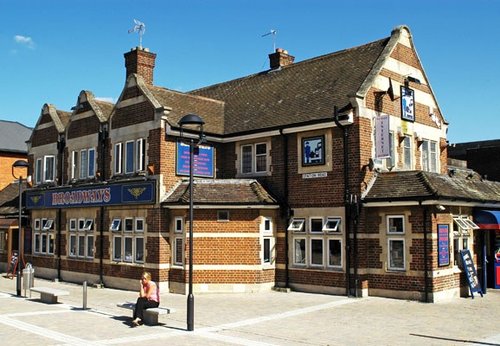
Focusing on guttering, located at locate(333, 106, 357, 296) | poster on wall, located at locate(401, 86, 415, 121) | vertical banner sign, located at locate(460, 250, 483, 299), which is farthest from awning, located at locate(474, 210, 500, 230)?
guttering, located at locate(333, 106, 357, 296)

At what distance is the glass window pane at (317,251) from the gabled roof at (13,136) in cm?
2770

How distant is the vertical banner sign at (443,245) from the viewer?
17.2m

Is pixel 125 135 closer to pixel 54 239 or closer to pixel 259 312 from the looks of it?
pixel 54 239

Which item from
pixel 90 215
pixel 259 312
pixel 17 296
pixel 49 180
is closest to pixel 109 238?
pixel 90 215

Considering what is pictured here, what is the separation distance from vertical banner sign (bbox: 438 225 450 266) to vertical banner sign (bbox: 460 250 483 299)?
86 centimetres

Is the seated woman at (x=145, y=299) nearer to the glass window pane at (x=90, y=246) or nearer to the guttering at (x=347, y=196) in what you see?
the guttering at (x=347, y=196)

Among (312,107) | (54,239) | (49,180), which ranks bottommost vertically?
(54,239)

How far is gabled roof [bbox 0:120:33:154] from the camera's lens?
39444mm

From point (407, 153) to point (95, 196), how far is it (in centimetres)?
1308

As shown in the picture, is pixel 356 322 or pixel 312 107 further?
pixel 312 107

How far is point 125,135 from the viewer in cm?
2239

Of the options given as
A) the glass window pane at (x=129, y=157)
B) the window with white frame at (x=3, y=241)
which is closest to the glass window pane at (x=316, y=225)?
the glass window pane at (x=129, y=157)

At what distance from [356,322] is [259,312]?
2.98 metres

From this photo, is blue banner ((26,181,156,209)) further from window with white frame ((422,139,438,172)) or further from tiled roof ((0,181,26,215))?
window with white frame ((422,139,438,172))
